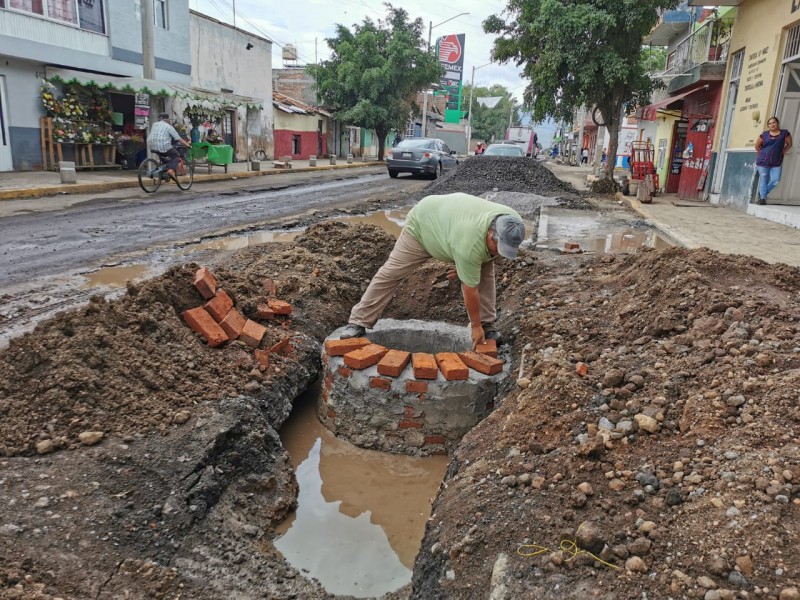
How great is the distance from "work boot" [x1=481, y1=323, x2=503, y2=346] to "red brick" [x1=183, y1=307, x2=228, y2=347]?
191 centimetres

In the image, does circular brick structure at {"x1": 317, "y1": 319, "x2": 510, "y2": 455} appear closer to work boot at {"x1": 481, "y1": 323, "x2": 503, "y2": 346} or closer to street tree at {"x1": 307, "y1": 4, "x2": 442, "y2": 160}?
work boot at {"x1": 481, "y1": 323, "x2": 503, "y2": 346}

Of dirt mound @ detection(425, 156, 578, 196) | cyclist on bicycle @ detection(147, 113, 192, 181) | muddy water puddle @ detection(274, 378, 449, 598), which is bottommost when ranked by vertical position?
muddy water puddle @ detection(274, 378, 449, 598)

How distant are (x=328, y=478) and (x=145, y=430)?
1.15 metres

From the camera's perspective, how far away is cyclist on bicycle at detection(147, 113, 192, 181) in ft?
40.0

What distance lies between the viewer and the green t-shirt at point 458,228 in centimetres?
380

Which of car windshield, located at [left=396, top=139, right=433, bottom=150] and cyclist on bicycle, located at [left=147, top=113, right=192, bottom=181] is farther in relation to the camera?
car windshield, located at [left=396, top=139, right=433, bottom=150]

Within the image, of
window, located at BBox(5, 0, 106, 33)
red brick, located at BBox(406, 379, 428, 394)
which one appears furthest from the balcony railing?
window, located at BBox(5, 0, 106, 33)

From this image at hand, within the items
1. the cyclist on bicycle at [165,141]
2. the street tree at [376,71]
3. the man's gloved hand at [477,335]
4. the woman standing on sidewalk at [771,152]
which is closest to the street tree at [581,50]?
the woman standing on sidewalk at [771,152]

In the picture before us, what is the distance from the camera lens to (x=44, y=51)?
1521cm

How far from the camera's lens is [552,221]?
10352 mm

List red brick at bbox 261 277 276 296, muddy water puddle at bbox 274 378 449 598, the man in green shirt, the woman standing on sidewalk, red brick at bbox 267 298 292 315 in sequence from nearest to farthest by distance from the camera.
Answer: muddy water puddle at bbox 274 378 449 598 → the man in green shirt → red brick at bbox 267 298 292 315 → red brick at bbox 261 277 276 296 → the woman standing on sidewalk

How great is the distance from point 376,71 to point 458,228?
28.3m

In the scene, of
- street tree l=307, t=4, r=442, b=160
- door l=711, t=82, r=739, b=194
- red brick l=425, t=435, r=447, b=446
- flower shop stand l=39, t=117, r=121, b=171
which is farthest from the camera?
street tree l=307, t=4, r=442, b=160

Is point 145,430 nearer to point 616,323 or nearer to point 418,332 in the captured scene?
point 418,332
